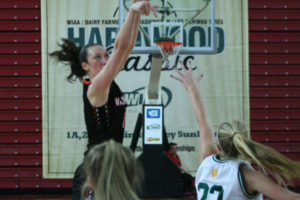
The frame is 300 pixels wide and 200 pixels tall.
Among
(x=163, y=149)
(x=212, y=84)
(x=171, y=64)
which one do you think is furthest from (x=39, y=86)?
(x=163, y=149)

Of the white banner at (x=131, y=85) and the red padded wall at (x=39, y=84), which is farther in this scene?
the red padded wall at (x=39, y=84)

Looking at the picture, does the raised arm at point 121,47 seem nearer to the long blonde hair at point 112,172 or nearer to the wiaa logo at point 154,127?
the long blonde hair at point 112,172

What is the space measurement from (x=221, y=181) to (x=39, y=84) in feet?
20.3

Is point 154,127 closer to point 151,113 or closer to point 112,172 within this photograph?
point 151,113

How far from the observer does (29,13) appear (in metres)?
8.91

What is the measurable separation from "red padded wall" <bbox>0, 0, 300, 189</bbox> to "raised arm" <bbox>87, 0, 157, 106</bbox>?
5584mm

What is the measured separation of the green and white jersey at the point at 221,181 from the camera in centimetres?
312

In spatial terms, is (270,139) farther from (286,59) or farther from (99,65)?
(99,65)

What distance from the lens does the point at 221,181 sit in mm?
3180

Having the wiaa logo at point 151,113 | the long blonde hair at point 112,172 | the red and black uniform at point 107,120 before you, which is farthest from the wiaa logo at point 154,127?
the long blonde hair at point 112,172

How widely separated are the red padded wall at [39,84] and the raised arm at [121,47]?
18.3 feet

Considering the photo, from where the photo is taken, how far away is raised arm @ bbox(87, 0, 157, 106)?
123 inches

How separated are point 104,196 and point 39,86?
A: 6994mm

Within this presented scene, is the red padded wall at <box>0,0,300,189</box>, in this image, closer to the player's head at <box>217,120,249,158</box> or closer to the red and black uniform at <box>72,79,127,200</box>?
the red and black uniform at <box>72,79,127,200</box>
